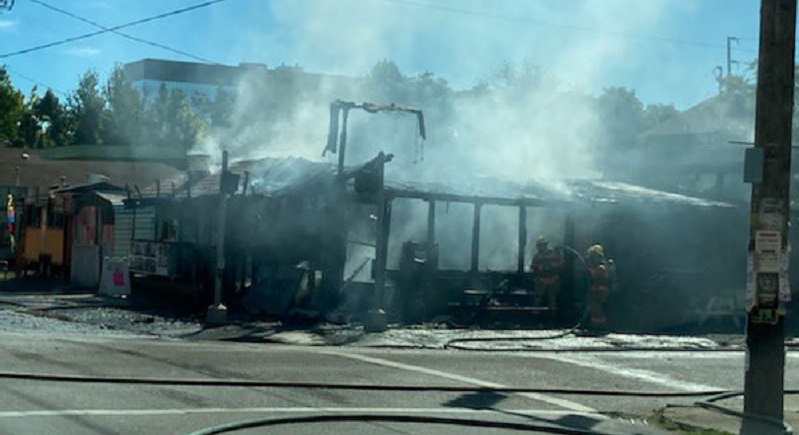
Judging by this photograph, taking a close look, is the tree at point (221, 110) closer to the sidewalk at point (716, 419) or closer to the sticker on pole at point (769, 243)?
the sidewalk at point (716, 419)

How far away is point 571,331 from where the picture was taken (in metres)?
20.4

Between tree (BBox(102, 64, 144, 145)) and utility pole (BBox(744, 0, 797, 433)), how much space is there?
221 feet

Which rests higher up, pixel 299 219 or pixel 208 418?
pixel 299 219

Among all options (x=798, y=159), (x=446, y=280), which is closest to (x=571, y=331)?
(x=446, y=280)

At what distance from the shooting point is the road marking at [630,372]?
534 inches

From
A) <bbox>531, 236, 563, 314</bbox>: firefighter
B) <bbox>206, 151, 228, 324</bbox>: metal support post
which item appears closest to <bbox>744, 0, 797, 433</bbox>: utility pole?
<bbox>206, 151, 228, 324</bbox>: metal support post

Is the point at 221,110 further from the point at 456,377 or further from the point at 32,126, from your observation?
the point at 456,377

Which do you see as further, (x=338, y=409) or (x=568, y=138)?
(x=568, y=138)

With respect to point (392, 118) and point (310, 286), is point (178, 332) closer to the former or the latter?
point (310, 286)

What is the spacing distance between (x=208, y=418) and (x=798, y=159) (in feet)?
104

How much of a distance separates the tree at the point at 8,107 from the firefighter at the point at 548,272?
52583mm

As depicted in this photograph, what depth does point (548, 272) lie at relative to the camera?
22.3 metres

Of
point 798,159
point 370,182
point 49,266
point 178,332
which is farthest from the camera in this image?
point 798,159

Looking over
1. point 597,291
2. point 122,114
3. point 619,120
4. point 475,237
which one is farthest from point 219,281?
point 122,114
